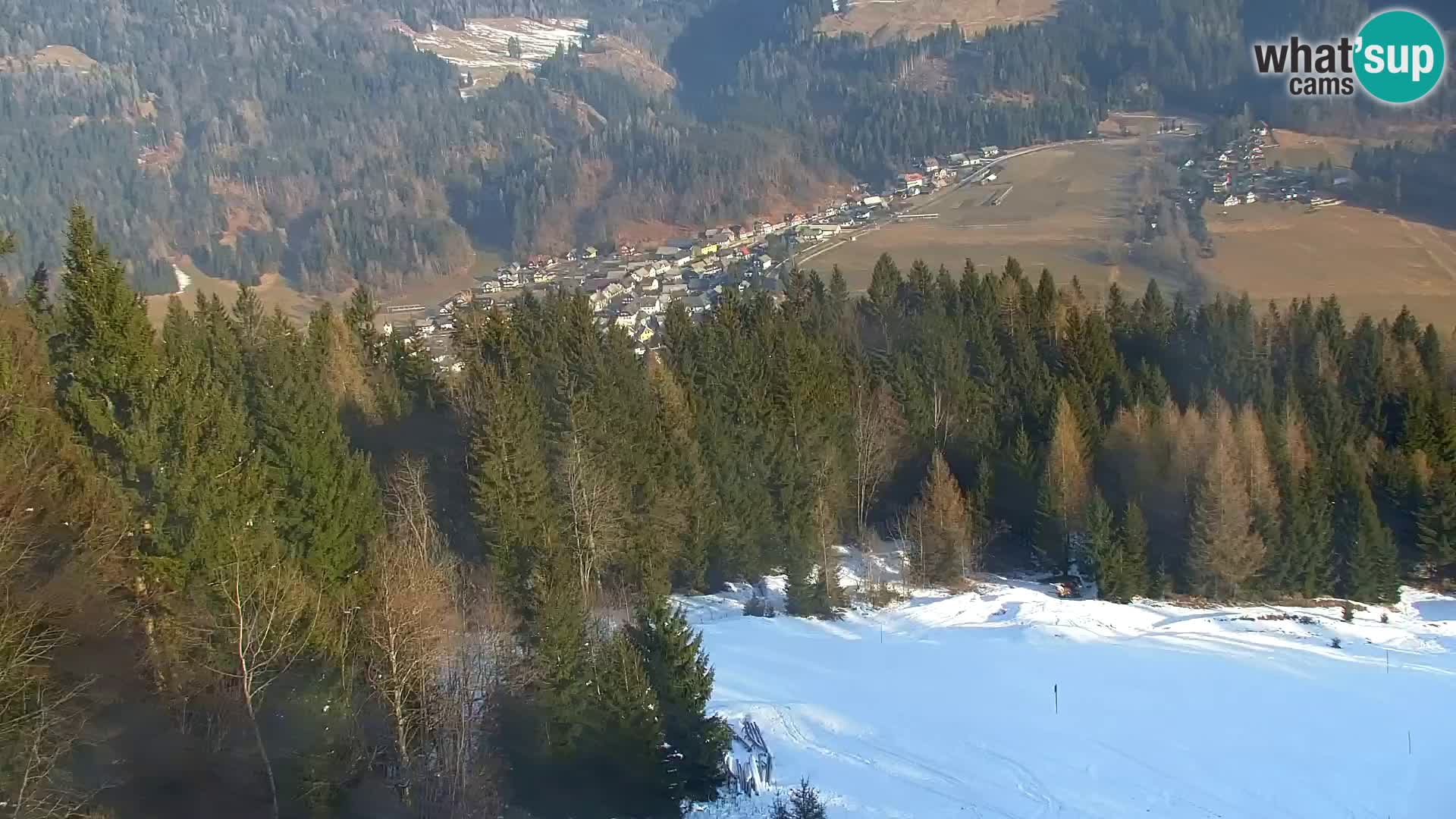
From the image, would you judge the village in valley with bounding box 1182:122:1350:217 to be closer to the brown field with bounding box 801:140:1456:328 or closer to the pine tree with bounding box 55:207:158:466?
the brown field with bounding box 801:140:1456:328

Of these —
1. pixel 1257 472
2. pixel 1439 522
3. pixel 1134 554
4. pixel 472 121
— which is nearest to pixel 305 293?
pixel 472 121

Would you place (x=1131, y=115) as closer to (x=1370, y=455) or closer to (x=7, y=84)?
(x=1370, y=455)

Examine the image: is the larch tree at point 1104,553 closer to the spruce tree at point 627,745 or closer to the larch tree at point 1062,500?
the larch tree at point 1062,500

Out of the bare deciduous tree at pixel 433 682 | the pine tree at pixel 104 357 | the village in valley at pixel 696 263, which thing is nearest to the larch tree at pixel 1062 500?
the bare deciduous tree at pixel 433 682

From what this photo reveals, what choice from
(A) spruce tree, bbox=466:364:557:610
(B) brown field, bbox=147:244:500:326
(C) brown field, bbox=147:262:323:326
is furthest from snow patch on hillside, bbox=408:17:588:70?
(A) spruce tree, bbox=466:364:557:610

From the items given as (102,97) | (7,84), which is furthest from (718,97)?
(7,84)

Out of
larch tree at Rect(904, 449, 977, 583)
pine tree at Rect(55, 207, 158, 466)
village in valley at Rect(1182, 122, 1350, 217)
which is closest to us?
pine tree at Rect(55, 207, 158, 466)

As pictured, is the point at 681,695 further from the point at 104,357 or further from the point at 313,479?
the point at 104,357
